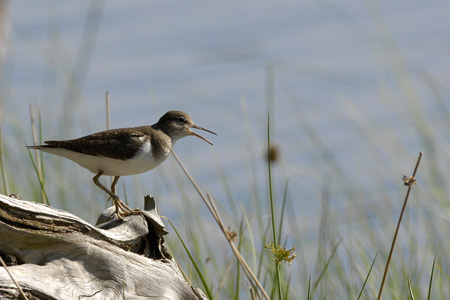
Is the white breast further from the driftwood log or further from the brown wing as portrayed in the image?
the driftwood log

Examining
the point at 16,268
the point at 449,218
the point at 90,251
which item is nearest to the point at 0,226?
the point at 16,268

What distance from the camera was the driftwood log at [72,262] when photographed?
3.96m

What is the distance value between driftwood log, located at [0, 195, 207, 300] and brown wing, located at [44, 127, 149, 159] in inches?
32.5

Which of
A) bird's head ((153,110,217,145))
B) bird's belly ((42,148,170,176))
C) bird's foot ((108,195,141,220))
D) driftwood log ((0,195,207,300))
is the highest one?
bird's head ((153,110,217,145))

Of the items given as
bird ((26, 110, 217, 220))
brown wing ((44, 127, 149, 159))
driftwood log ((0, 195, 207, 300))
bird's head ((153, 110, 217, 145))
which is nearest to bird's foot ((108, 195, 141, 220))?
bird ((26, 110, 217, 220))

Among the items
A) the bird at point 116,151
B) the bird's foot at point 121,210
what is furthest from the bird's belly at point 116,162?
the bird's foot at point 121,210

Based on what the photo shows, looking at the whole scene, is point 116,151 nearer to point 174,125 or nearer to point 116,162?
point 116,162

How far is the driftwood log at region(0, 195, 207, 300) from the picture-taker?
3961mm

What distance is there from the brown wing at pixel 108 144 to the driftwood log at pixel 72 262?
83 centimetres

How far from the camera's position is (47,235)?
13.5ft

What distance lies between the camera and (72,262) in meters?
4.16

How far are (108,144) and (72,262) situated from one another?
52.0 inches

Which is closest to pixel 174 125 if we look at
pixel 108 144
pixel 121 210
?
pixel 108 144

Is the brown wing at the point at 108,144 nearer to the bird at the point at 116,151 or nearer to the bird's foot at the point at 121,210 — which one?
the bird at the point at 116,151
